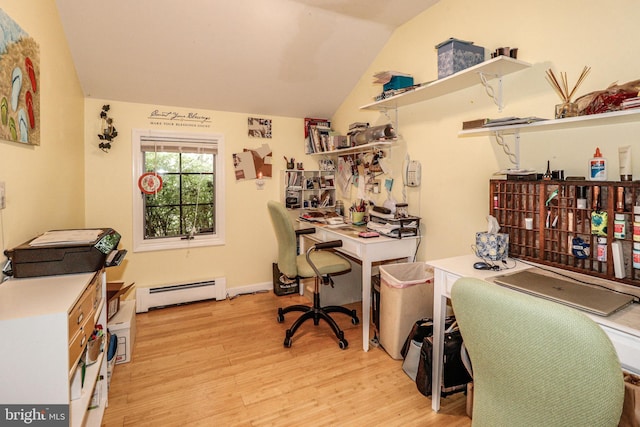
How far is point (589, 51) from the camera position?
5.27 feet

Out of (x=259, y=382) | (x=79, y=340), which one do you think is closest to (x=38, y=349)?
(x=79, y=340)

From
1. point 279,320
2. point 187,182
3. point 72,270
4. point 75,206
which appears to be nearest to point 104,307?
point 72,270

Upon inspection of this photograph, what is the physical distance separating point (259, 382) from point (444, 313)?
1.20 metres

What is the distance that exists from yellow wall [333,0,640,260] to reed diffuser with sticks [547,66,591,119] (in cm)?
3

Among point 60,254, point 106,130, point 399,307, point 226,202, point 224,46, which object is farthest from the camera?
point 226,202

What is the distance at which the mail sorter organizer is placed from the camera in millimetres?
1427

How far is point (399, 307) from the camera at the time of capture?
7.29 ft

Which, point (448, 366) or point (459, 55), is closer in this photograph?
point (448, 366)

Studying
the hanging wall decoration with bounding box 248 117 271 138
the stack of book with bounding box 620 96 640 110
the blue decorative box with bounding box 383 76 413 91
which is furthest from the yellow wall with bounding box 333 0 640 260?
the hanging wall decoration with bounding box 248 117 271 138

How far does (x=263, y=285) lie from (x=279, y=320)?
89 cm

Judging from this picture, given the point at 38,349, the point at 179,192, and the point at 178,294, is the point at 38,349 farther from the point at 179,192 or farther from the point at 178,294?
the point at 179,192

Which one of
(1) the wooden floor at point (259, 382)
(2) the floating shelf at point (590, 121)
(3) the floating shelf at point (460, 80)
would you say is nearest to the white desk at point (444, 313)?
(1) the wooden floor at point (259, 382)

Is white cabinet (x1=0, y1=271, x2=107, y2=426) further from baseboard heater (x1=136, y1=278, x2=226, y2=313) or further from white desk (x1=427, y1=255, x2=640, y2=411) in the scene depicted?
baseboard heater (x1=136, y1=278, x2=226, y2=313)

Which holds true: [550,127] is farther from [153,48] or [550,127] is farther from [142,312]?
[142,312]
